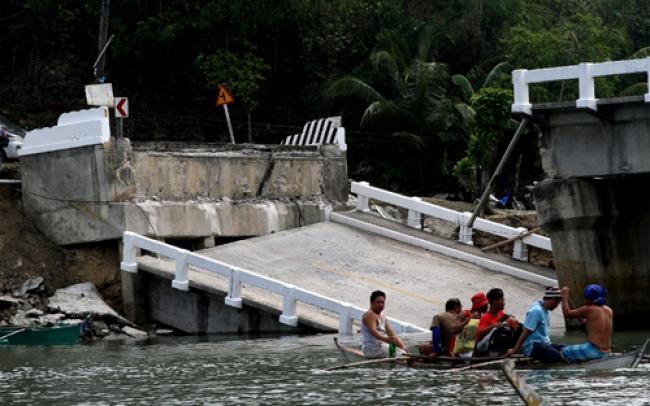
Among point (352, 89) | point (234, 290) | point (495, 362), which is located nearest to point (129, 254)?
point (234, 290)

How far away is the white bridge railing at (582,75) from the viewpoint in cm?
2630

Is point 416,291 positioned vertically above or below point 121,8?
below

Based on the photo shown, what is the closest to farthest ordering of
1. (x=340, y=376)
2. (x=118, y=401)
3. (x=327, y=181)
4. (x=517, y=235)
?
(x=118, y=401)
(x=340, y=376)
(x=517, y=235)
(x=327, y=181)

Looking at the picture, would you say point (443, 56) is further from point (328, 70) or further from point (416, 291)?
point (416, 291)

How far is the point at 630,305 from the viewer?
28.1 m

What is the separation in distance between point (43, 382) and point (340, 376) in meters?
4.20

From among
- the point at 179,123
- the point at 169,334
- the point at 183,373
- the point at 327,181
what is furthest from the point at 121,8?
the point at 183,373

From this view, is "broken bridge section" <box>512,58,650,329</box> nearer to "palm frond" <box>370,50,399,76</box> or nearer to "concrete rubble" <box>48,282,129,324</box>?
"concrete rubble" <box>48,282,129,324</box>

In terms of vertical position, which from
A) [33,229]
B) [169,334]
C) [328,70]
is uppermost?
[328,70]

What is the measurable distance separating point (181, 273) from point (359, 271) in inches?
175

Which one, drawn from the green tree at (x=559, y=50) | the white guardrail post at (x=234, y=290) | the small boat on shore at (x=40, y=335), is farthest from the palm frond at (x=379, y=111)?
the small boat on shore at (x=40, y=335)

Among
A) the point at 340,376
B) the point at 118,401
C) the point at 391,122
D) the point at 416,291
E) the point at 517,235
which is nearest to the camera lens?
the point at 118,401

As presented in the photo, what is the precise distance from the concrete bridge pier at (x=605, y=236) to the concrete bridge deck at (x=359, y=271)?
1.63 metres

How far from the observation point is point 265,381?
65.8 ft
